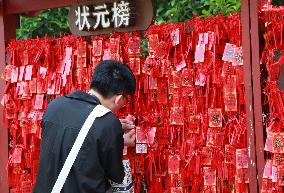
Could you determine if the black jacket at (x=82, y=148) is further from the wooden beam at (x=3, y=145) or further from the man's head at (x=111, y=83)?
the wooden beam at (x=3, y=145)

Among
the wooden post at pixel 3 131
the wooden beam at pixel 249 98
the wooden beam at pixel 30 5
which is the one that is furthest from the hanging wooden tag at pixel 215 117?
the wooden post at pixel 3 131

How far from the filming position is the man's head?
3.06 meters

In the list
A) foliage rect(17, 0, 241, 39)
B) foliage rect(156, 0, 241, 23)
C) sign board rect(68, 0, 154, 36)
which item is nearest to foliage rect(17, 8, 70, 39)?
foliage rect(17, 0, 241, 39)

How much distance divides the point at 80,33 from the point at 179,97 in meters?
1.04

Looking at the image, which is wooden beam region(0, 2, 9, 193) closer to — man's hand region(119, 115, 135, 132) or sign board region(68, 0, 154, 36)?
sign board region(68, 0, 154, 36)

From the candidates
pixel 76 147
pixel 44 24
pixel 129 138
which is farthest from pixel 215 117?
pixel 44 24

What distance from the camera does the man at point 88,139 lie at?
284cm

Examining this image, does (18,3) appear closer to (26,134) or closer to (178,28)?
(26,134)

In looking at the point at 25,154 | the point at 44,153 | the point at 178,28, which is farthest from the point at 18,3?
the point at 44,153

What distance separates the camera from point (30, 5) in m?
4.32

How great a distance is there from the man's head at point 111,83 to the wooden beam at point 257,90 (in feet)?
2.68

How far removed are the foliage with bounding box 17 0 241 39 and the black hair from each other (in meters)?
2.87

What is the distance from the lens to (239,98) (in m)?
3.33

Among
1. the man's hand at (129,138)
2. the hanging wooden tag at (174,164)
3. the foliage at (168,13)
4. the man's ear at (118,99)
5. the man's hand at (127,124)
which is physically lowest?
the hanging wooden tag at (174,164)
